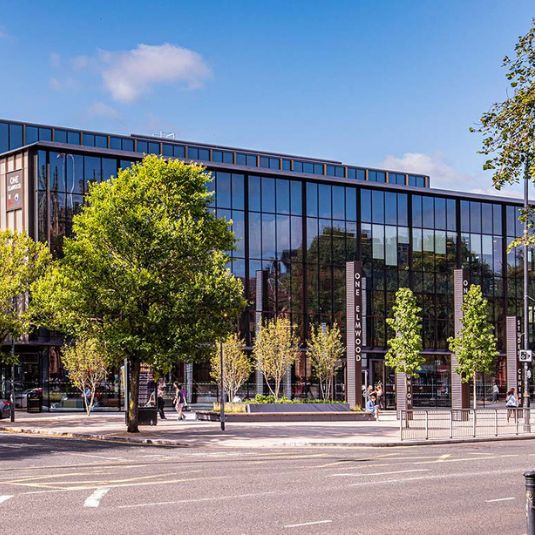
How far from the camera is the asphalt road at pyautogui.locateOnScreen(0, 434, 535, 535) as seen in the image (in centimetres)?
1425

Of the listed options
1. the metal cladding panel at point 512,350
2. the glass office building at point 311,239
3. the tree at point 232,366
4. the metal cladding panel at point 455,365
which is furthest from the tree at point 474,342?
the glass office building at point 311,239

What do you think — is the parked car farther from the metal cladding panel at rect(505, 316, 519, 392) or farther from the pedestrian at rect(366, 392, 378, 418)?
the metal cladding panel at rect(505, 316, 519, 392)

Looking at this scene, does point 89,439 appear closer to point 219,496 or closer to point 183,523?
point 219,496

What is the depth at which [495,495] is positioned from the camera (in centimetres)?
1825

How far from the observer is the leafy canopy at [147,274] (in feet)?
127

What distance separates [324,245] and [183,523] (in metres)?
61.1

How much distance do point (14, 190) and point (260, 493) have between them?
4973 centimetres

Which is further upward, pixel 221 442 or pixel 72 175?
pixel 72 175

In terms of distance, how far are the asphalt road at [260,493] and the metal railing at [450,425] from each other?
7.79m

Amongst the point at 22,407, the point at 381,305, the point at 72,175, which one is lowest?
the point at 22,407

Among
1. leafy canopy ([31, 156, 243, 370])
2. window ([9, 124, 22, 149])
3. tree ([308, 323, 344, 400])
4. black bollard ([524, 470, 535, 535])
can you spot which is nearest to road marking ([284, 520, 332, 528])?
black bollard ([524, 470, 535, 535])

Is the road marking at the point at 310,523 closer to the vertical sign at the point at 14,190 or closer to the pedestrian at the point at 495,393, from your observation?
the vertical sign at the point at 14,190

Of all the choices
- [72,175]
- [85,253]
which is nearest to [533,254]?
[72,175]

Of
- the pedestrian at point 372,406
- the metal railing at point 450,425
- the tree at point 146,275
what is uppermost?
the tree at point 146,275
